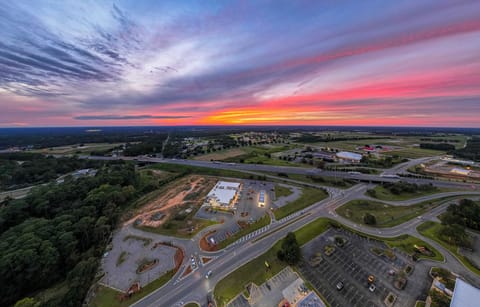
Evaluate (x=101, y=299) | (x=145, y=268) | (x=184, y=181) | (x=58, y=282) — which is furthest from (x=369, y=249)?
(x=184, y=181)

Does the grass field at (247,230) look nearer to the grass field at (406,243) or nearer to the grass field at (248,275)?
the grass field at (248,275)

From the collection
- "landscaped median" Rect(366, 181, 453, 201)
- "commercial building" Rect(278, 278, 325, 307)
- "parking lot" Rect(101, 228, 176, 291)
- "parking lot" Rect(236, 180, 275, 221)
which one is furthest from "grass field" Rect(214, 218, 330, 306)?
"landscaped median" Rect(366, 181, 453, 201)

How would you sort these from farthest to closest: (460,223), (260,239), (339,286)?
1. (460,223)
2. (260,239)
3. (339,286)

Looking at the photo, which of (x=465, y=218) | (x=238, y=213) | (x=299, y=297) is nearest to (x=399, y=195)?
(x=465, y=218)

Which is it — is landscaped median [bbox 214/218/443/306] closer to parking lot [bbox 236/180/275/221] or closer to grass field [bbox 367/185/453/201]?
parking lot [bbox 236/180/275/221]

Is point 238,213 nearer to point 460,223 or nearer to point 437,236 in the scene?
point 437,236

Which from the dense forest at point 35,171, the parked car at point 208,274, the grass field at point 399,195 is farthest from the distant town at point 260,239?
the dense forest at point 35,171
